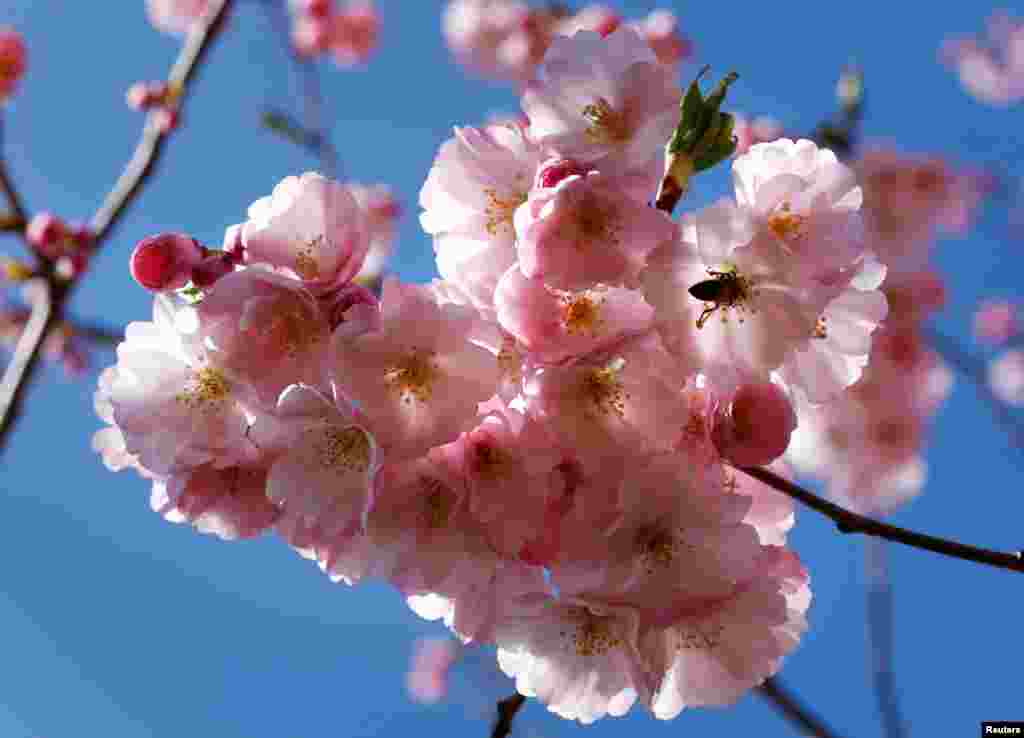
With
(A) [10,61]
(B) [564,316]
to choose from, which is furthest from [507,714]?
(A) [10,61]

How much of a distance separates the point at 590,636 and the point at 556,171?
0.65 meters

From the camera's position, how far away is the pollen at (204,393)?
1.31 m

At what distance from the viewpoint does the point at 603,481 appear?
48.7 inches

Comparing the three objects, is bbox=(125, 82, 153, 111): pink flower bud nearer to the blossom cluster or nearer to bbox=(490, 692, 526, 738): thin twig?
the blossom cluster

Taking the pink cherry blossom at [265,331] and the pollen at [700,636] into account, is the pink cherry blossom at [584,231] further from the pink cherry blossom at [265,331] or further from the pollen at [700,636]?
the pollen at [700,636]

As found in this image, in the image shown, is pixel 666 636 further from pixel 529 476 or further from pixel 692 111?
pixel 692 111

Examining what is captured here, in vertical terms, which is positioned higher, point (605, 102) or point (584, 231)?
point (605, 102)

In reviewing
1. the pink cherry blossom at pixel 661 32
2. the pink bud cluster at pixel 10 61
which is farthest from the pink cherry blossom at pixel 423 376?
the pink bud cluster at pixel 10 61

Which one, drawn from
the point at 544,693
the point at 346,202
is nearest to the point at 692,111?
the point at 346,202

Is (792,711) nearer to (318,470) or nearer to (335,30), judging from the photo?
(318,470)

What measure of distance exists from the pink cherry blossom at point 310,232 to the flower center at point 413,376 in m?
0.14

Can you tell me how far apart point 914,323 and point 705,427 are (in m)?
4.47

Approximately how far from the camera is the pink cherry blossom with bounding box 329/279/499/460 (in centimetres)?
122

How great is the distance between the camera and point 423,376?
49.6 inches
